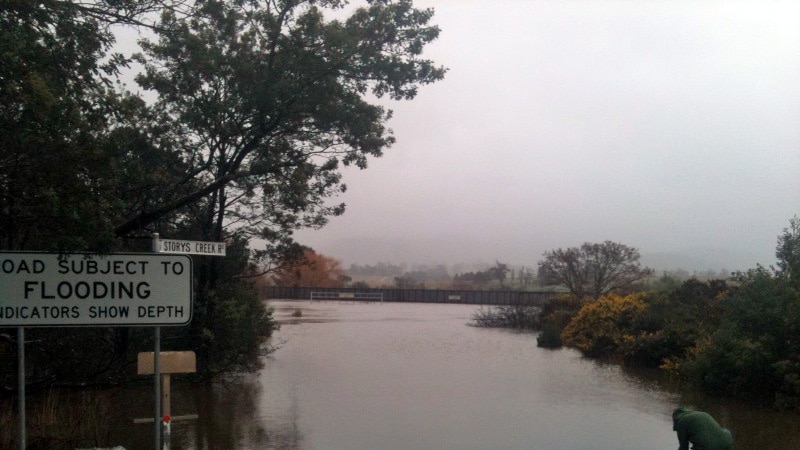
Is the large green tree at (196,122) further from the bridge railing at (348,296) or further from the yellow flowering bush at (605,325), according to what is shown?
the bridge railing at (348,296)

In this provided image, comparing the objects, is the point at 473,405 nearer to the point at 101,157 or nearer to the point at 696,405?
the point at 696,405

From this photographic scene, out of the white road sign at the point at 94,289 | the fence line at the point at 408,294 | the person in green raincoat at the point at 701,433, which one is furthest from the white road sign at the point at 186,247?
the fence line at the point at 408,294

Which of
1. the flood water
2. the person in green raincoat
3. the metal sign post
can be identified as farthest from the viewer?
the flood water

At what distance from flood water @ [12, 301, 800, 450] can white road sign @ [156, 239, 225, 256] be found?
17.4 feet

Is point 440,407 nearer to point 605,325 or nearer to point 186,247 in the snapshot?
point 186,247

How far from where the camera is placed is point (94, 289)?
586 cm

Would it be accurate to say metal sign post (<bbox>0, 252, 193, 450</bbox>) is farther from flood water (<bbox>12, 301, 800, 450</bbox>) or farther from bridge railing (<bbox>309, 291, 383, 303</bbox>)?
bridge railing (<bbox>309, 291, 383, 303</bbox>)

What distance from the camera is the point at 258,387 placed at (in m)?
17.5

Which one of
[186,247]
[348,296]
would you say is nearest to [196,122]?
[186,247]

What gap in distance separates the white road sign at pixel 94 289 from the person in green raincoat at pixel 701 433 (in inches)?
214

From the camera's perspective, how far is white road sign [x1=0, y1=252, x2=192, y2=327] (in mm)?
5609

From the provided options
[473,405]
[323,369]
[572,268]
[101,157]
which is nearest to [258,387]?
[323,369]

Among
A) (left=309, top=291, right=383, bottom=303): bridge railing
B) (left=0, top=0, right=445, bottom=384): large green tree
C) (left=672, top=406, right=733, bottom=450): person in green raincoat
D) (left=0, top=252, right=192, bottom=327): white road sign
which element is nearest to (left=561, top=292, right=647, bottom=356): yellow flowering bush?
(left=0, top=0, right=445, bottom=384): large green tree

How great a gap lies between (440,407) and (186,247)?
9145 mm
